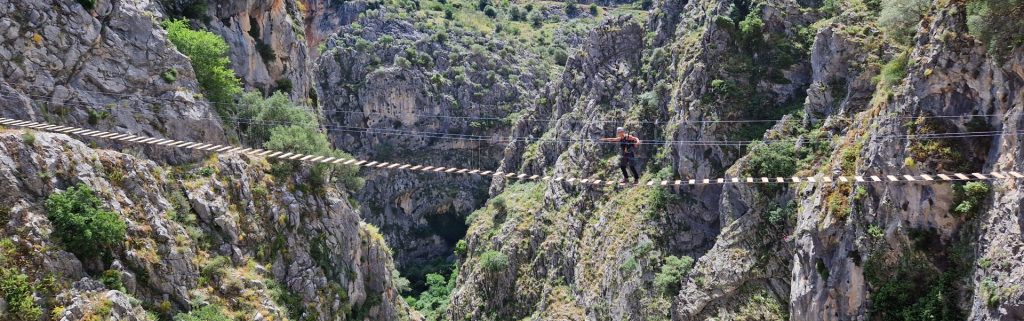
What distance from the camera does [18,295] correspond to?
18.4 m

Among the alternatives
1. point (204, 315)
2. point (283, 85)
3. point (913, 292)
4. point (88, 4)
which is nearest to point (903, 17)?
point (913, 292)

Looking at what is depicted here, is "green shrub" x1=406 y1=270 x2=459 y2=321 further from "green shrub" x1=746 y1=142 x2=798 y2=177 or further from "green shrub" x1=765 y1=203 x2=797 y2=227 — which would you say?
"green shrub" x1=765 y1=203 x2=797 y2=227

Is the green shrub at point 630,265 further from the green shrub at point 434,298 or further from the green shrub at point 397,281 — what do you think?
the green shrub at point 434,298

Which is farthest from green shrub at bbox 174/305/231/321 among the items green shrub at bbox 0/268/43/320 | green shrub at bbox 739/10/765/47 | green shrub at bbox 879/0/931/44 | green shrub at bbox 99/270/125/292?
green shrub at bbox 739/10/765/47

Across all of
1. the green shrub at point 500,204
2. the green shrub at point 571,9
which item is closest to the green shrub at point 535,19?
the green shrub at point 571,9

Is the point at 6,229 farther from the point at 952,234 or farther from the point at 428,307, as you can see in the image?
the point at 428,307

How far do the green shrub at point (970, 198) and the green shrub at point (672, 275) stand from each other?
18361 mm

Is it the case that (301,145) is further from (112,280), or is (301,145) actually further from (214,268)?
(112,280)

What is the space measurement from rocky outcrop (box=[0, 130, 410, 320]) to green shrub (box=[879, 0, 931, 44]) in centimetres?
2565

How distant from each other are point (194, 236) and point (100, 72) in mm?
7138

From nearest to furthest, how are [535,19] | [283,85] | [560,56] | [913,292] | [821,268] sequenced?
[913,292], [821,268], [283,85], [560,56], [535,19]

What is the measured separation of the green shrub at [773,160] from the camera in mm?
37312

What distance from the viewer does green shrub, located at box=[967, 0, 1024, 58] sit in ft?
73.7

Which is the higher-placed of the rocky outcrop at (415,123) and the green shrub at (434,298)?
the rocky outcrop at (415,123)
